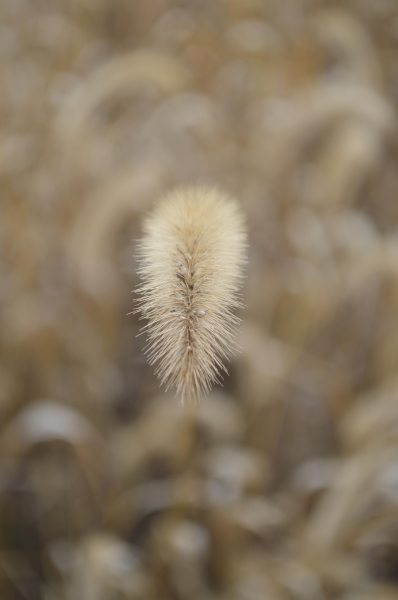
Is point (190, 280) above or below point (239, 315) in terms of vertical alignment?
below

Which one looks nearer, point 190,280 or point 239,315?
point 190,280

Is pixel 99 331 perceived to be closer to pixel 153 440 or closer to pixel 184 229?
pixel 153 440

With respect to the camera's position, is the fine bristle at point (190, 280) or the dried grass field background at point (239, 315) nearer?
the fine bristle at point (190, 280)

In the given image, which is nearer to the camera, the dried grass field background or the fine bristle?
the fine bristle

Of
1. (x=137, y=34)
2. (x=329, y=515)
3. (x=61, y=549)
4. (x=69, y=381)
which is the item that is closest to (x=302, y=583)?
(x=329, y=515)
